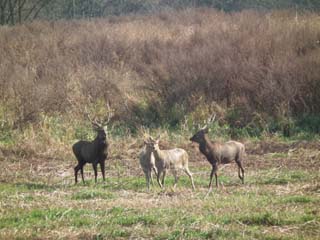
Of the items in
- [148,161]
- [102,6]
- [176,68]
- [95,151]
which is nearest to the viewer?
[148,161]

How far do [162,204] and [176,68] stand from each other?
11.7 metres

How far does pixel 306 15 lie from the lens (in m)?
26.9

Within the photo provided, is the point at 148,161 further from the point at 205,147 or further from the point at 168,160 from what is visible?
the point at 205,147

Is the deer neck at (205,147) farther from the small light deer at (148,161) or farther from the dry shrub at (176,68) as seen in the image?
the dry shrub at (176,68)

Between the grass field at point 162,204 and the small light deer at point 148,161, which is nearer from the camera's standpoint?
the grass field at point 162,204

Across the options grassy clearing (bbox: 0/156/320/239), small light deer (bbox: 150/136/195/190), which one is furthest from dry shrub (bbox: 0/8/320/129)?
grassy clearing (bbox: 0/156/320/239)

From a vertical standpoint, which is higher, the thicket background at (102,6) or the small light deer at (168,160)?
the thicket background at (102,6)

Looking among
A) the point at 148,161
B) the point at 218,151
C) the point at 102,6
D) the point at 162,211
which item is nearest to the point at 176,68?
the point at 218,151

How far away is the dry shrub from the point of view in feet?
70.2

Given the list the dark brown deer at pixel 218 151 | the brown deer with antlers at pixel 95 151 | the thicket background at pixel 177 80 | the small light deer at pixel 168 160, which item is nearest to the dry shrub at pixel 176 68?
the thicket background at pixel 177 80

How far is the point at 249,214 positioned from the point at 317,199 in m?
1.62

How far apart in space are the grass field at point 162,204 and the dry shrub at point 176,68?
176 inches

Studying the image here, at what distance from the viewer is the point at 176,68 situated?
22891 mm

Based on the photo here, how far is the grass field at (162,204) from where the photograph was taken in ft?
32.1
